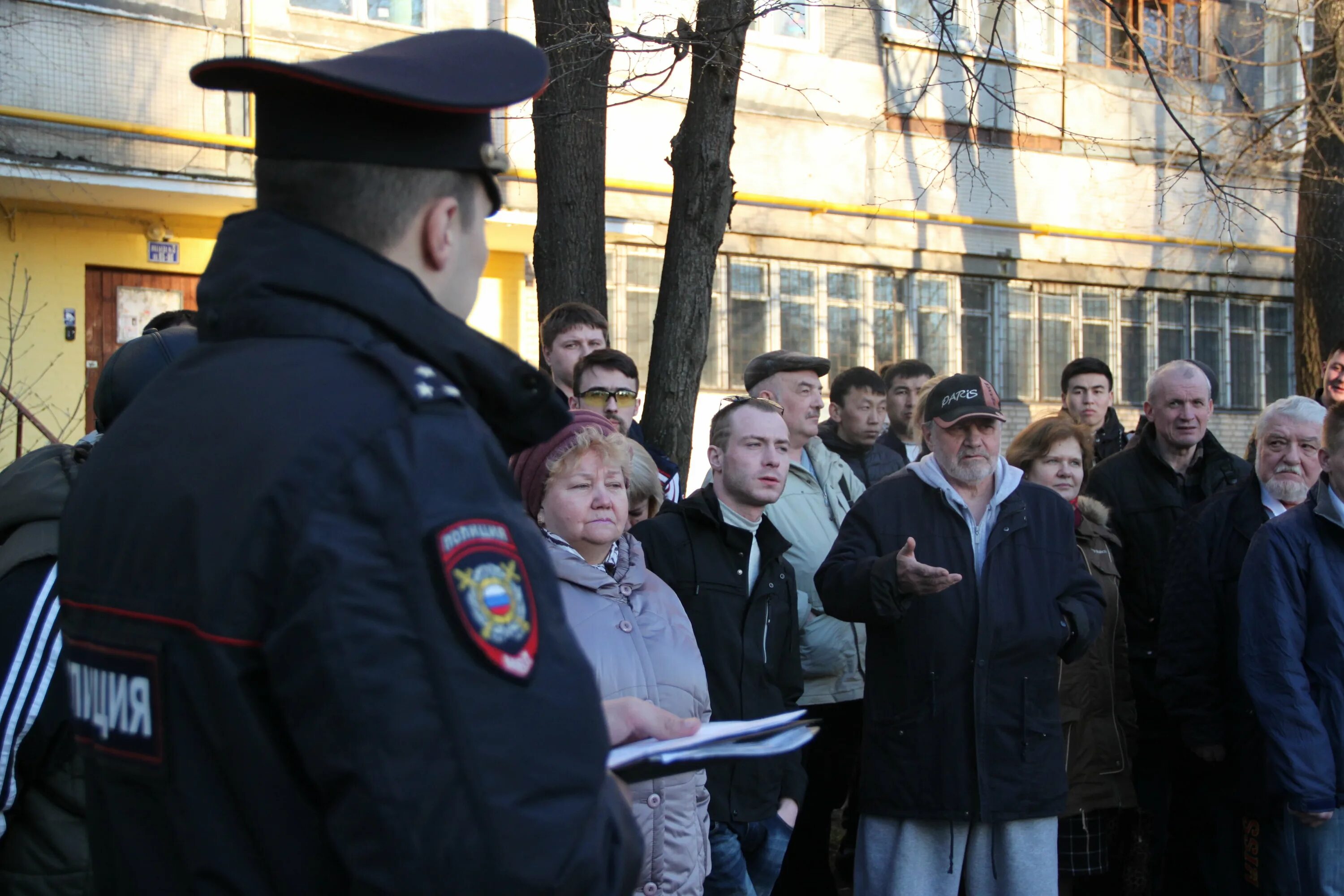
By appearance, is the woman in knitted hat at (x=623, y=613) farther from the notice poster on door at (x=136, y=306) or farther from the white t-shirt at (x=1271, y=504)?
the notice poster on door at (x=136, y=306)

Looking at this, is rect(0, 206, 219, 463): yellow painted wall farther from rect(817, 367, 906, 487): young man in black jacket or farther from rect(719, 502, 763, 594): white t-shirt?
rect(719, 502, 763, 594): white t-shirt

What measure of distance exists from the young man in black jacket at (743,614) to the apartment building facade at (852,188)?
395 cm

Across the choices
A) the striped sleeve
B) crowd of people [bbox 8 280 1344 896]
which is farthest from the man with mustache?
the striped sleeve

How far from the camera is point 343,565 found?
1.34 metres

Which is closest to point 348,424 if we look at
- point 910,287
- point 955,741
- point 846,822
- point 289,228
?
point 289,228

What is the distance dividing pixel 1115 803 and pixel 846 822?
1.41 m

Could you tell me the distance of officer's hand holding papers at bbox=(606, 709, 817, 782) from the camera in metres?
1.75

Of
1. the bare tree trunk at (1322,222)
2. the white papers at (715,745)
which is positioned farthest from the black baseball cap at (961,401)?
the bare tree trunk at (1322,222)

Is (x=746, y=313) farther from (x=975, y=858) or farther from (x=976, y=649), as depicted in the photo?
(x=975, y=858)

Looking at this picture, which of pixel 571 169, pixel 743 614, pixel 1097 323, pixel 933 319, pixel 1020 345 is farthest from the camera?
pixel 1097 323

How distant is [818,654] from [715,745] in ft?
12.3

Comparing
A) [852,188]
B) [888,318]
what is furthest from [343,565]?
[888,318]

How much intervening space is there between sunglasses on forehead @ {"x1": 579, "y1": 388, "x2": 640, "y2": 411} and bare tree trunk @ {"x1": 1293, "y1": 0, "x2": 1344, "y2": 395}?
6.99 meters

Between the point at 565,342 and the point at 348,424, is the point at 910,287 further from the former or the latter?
the point at 348,424
